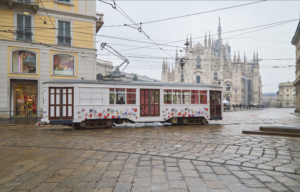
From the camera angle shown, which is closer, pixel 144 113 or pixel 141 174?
pixel 141 174

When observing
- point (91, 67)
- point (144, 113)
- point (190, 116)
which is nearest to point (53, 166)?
point (144, 113)

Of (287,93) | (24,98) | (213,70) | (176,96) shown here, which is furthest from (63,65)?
(287,93)

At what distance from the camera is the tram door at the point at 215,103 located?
12.5 m

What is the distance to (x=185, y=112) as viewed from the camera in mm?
11875

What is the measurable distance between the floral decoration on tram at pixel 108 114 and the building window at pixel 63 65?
7.42 m

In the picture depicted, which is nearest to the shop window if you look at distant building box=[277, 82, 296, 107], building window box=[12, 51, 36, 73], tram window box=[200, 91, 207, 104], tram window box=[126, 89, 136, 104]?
building window box=[12, 51, 36, 73]

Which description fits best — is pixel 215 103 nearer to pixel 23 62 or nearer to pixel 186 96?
pixel 186 96

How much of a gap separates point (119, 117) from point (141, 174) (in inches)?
282

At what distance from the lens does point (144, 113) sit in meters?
11.1

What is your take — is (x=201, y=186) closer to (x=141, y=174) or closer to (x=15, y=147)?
(x=141, y=174)

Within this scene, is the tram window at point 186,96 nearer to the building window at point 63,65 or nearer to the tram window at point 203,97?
the tram window at point 203,97

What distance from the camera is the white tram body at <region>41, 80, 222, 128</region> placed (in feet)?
32.9

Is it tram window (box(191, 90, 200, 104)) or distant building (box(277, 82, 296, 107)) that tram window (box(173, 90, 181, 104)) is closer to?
tram window (box(191, 90, 200, 104))

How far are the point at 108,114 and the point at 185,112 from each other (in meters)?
4.10
